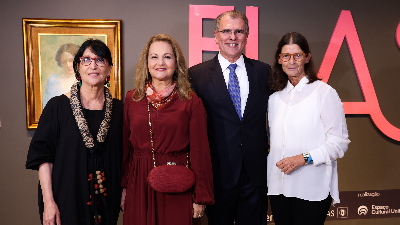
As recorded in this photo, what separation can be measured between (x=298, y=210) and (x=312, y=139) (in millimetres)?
485

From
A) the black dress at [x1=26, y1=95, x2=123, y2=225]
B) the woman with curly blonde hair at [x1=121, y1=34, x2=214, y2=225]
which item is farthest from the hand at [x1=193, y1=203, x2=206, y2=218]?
the black dress at [x1=26, y1=95, x2=123, y2=225]

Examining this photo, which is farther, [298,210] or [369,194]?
[369,194]

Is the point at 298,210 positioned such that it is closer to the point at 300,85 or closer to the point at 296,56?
the point at 300,85

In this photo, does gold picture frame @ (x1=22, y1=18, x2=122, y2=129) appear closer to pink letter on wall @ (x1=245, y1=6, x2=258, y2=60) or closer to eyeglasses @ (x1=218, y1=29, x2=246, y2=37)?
eyeglasses @ (x1=218, y1=29, x2=246, y2=37)

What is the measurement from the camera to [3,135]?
2.88 m

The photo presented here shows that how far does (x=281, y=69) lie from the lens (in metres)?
2.08

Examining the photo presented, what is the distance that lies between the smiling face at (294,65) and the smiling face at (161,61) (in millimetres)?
800

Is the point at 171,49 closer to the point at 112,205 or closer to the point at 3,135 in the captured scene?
the point at 112,205

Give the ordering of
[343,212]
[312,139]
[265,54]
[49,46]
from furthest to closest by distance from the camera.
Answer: [343,212] < [265,54] < [49,46] < [312,139]

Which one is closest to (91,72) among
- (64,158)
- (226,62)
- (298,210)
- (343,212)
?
(64,158)

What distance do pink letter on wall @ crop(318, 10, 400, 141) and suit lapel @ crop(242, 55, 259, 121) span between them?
1.40 meters

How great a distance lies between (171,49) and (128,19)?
1.38 meters

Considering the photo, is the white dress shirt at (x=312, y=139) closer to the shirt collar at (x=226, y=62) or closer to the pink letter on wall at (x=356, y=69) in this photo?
the shirt collar at (x=226, y=62)

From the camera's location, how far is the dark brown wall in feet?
9.40
